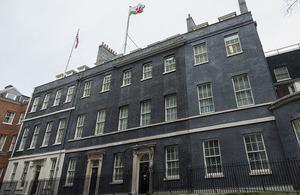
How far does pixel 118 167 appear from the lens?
17.2 m

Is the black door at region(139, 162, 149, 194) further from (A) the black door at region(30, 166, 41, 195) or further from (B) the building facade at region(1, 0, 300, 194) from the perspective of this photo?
(A) the black door at region(30, 166, 41, 195)

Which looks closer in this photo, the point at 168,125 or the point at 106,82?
the point at 168,125

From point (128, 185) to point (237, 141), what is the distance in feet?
27.9

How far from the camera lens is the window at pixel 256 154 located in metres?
12.0

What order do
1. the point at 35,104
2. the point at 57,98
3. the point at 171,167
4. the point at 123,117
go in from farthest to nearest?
the point at 35,104 < the point at 57,98 < the point at 123,117 < the point at 171,167

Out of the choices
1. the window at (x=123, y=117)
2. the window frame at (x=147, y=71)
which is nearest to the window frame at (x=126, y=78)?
the window frame at (x=147, y=71)

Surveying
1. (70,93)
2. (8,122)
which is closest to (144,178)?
(70,93)

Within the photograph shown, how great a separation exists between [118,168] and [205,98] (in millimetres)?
8936

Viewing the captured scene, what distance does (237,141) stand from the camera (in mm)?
13195

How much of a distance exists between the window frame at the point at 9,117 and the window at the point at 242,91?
30.5 meters

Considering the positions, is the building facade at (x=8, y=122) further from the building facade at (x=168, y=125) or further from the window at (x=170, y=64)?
the window at (x=170, y=64)

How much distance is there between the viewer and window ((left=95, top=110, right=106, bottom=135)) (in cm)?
2014

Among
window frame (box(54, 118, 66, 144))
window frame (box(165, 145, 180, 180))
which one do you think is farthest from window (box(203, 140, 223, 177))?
window frame (box(54, 118, 66, 144))

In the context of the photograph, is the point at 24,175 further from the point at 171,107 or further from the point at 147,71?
the point at 171,107
